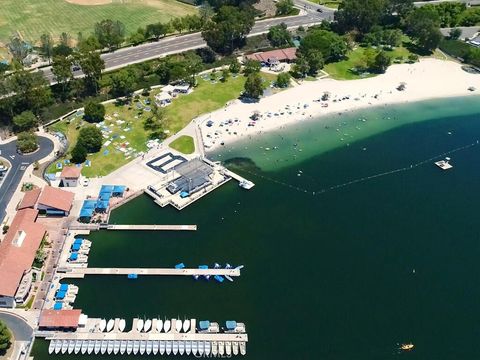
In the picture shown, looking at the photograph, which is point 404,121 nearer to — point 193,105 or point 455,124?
point 455,124

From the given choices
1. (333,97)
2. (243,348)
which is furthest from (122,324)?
(333,97)

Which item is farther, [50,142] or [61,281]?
[50,142]

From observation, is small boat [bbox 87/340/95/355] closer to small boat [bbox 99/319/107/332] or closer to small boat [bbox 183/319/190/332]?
small boat [bbox 99/319/107/332]

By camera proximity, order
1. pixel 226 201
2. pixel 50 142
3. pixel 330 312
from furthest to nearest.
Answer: pixel 50 142 → pixel 226 201 → pixel 330 312

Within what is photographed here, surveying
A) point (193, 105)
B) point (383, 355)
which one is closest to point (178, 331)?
point (383, 355)

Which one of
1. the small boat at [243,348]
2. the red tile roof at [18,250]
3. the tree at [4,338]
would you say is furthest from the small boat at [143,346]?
the red tile roof at [18,250]

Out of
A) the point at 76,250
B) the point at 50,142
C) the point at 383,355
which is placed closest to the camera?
the point at 383,355

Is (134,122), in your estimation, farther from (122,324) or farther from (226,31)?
(122,324)
